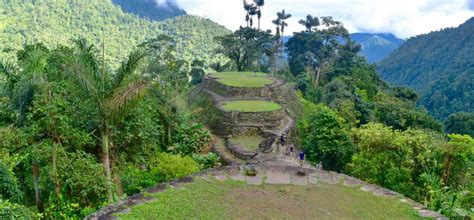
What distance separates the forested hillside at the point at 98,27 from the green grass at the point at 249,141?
1350 inches

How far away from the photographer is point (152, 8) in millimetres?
93438

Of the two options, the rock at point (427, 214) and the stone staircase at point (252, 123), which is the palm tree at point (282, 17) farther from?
the rock at point (427, 214)

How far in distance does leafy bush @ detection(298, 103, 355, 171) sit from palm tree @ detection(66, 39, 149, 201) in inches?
536

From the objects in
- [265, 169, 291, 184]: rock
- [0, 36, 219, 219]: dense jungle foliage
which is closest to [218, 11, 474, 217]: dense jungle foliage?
[265, 169, 291, 184]: rock

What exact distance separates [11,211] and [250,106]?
19.2m

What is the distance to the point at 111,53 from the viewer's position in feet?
188

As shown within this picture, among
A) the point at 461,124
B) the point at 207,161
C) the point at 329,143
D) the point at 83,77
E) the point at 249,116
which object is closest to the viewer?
the point at 83,77

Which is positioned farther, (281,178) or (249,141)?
(249,141)

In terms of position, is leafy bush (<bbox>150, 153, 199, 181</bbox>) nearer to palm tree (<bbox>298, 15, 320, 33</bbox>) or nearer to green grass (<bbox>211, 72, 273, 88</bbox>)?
green grass (<bbox>211, 72, 273, 88</bbox>)

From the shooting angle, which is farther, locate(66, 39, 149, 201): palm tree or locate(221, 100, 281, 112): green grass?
locate(221, 100, 281, 112): green grass

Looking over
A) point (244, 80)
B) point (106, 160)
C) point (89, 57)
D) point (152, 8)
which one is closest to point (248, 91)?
point (244, 80)

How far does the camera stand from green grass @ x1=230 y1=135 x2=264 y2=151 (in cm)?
2169

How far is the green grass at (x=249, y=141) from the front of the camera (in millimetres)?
21688

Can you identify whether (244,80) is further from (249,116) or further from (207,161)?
(207,161)
